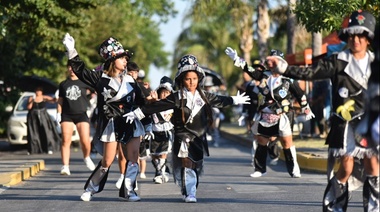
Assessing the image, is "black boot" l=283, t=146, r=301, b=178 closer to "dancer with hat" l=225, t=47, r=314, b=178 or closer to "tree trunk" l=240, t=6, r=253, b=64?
"dancer with hat" l=225, t=47, r=314, b=178

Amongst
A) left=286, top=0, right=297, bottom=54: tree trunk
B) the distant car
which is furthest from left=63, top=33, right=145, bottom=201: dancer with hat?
left=286, top=0, right=297, bottom=54: tree trunk

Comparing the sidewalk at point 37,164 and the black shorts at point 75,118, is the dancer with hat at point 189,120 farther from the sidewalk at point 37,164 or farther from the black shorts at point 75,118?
the black shorts at point 75,118

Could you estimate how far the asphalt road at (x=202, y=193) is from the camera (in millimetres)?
11977

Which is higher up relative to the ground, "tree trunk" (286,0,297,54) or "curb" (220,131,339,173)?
"tree trunk" (286,0,297,54)

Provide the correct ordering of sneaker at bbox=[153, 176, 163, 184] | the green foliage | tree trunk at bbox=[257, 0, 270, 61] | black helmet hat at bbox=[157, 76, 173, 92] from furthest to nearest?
tree trunk at bbox=[257, 0, 270, 61]
the green foliage
black helmet hat at bbox=[157, 76, 173, 92]
sneaker at bbox=[153, 176, 163, 184]

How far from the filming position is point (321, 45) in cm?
2731

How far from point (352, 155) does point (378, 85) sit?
201cm

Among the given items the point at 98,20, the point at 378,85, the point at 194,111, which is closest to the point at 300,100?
the point at 194,111

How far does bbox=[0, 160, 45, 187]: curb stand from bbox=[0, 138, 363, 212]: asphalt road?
5.4 inches

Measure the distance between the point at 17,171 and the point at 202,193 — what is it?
412cm

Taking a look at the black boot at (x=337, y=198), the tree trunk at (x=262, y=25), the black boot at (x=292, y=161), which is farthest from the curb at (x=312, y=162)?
the tree trunk at (x=262, y=25)

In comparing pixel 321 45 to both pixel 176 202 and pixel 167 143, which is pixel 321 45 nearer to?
pixel 167 143

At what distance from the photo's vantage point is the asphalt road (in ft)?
39.3

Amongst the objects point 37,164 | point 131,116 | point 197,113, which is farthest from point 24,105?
point 131,116
